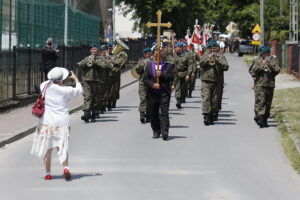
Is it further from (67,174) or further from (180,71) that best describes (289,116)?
(67,174)

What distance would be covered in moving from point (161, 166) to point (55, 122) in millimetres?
1909

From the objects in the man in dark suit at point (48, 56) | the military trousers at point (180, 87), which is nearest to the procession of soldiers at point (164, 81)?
the military trousers at point (180, 87)

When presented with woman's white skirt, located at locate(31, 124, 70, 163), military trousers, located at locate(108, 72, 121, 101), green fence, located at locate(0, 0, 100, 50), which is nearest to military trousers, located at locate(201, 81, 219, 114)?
military trousers, located at locate(108, 72, 121, 101)

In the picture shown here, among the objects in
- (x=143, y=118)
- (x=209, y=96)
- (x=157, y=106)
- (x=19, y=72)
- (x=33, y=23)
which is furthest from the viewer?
(x=33, y=23)

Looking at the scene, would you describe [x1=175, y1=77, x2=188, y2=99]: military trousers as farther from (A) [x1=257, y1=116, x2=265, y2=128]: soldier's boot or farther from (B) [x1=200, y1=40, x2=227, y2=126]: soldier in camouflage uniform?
(A) [x1=257, y1=116, x2=265, y2=128]: soldier's boot

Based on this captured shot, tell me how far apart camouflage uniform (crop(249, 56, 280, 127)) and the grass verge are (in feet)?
1.50

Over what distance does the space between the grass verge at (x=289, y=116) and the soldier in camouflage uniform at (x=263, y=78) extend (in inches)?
18.5

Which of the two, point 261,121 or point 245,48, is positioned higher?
point 245,48

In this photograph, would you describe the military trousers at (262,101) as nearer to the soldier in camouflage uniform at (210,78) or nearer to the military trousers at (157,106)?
the soldier in camouflage uniform at (210,78)

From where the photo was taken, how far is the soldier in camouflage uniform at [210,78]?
1872cm

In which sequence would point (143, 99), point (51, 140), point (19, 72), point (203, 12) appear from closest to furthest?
point (51, 140), point (143, 99), point (19, 72), point (203, 12)

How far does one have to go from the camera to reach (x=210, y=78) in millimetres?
18844

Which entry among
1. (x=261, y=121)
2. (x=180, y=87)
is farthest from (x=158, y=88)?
(x=180, y=87)

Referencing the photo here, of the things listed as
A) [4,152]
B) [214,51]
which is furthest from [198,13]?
[4,152]
